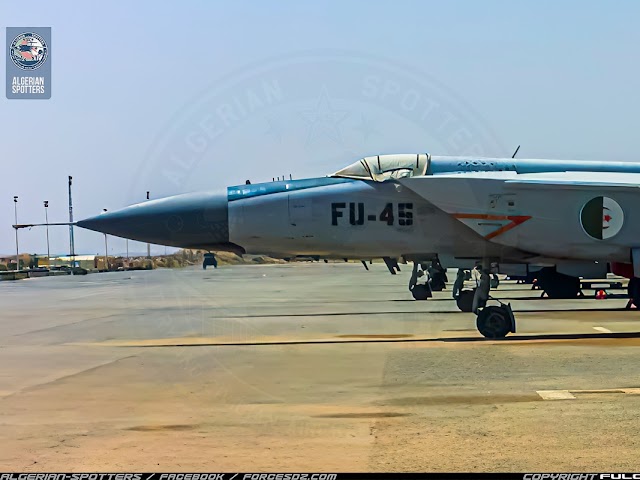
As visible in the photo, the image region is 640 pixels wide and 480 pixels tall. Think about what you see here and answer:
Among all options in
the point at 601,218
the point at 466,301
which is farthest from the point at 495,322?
the point at 466,301

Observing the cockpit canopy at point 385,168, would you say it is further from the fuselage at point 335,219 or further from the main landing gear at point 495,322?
the main landing gear at point 495,322

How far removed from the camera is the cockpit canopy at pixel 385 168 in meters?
16.0

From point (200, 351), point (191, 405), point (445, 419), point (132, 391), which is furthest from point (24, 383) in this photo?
point (445, 419)

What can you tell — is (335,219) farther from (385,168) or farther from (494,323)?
(494,323)

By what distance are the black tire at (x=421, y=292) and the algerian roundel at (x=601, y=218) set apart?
13106 mm

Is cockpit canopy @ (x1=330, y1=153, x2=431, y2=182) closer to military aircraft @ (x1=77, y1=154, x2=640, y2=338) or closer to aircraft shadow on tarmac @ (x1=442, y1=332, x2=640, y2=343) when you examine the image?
military aircraft @ (x1=77, y1=154, x2=640, y2=338)

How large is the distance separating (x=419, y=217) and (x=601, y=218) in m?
3.29

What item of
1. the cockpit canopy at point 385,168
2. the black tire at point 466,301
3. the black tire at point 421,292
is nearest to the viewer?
the cockpit canopy at point 385,168

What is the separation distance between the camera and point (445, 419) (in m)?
8.09

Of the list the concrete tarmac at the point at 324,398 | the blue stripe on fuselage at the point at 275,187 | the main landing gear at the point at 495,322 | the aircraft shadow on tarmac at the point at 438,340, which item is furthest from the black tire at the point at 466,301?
the blue stripe on fuselage at the point at 275,187

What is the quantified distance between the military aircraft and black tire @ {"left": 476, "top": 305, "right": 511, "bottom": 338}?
2 cm

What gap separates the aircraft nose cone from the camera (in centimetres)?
1579

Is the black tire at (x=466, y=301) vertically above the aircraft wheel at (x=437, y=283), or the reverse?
the black tire at (x=466, y=301)

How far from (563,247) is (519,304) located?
11.0 m
